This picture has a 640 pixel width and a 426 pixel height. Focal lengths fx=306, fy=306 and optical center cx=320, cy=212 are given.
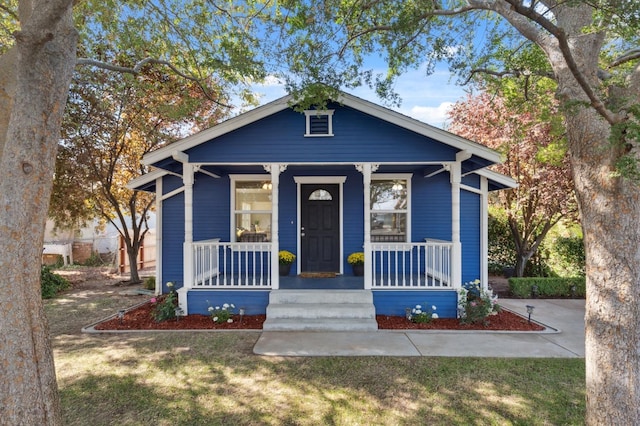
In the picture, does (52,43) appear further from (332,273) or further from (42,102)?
(332,273)

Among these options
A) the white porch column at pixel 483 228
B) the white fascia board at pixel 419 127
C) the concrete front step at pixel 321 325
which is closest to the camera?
the concrete front step at pixel 321 325

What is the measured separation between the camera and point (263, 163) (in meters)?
6.28

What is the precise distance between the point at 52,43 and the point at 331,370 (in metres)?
4.46

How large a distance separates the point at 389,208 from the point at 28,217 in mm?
6826

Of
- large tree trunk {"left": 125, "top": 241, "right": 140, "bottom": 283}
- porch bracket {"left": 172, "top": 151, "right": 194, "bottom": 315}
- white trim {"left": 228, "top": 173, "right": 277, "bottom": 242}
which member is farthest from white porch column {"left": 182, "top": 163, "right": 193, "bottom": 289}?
large tree trunk {"left": 125, "top": 241, "right": 140, "bottom": 283}

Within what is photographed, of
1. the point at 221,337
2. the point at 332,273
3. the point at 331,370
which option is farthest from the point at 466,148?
the point at 221,337

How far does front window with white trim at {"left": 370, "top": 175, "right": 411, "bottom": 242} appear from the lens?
784cm

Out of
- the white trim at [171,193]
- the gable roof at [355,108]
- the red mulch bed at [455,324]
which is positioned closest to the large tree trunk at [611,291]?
the red mulch bed at [455,324]

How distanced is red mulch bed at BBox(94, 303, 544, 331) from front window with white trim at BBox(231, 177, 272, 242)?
7.70 feet

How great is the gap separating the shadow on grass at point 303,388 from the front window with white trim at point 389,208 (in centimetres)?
388

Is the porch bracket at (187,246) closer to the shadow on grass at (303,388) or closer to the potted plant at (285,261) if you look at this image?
the shadow on grass at (303,388)

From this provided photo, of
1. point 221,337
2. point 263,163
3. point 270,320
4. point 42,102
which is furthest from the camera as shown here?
point 263,163

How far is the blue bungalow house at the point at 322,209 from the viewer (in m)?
6.14

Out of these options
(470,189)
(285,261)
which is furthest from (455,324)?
(285,261)
